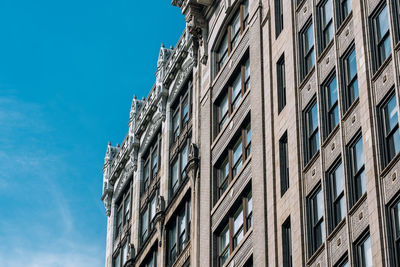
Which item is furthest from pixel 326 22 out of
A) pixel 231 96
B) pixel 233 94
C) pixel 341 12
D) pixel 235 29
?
pixel 235 29

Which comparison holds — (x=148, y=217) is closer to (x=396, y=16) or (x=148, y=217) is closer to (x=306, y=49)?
(x=306, y=49)

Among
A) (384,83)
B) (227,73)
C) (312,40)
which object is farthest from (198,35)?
(384,83)

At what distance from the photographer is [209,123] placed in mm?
56688

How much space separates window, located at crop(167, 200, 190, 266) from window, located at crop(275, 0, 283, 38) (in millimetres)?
11658

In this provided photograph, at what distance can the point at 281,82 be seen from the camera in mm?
48562

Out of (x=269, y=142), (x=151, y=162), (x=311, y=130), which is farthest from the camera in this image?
(x=151, y=162)

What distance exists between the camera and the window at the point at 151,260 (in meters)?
61.7

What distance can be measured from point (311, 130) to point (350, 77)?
3314 mm

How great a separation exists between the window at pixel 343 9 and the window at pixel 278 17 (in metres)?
6.48

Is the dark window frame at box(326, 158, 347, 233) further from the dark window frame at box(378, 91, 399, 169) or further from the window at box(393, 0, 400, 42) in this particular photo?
the window at box(393, 0, 400, 42)

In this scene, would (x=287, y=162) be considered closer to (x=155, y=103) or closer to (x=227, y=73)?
(x=227, y=73)

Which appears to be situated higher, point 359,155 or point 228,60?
point 228,60

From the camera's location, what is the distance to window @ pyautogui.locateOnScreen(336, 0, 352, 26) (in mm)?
43434

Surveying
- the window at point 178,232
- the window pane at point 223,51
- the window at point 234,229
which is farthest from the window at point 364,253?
the window pane at point 223,51
